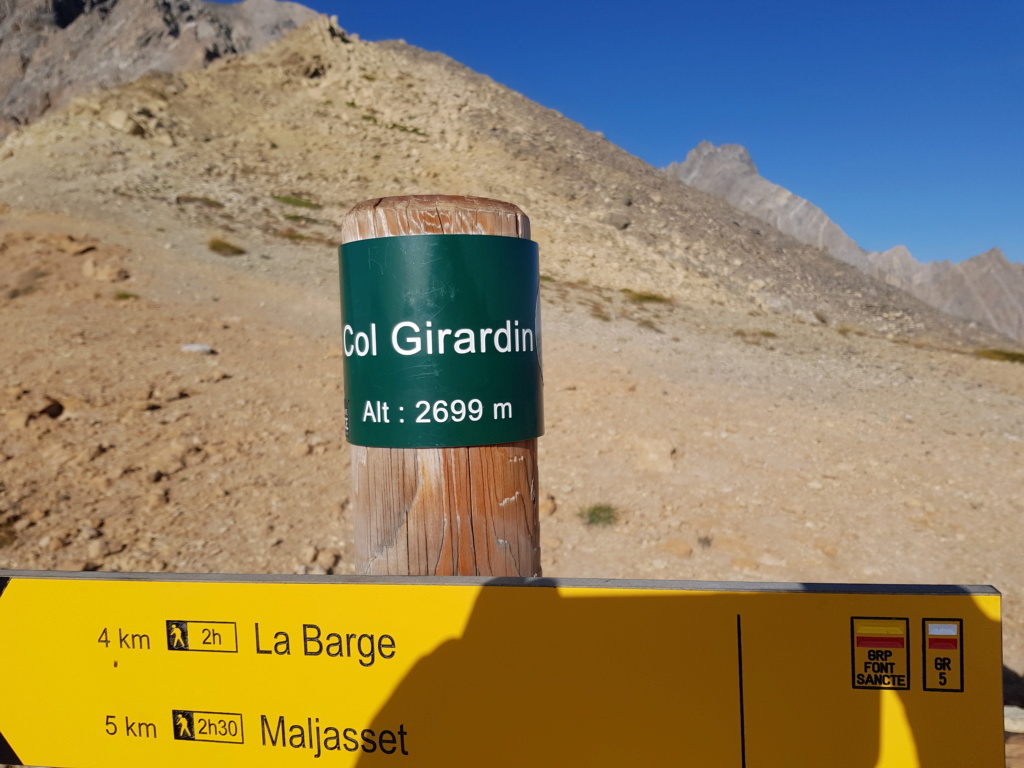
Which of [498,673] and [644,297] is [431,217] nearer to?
[498,673]

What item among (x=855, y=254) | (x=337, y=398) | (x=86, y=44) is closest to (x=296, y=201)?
(x=337, y=398)

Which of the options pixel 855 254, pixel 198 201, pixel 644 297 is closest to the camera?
pixel 198 201

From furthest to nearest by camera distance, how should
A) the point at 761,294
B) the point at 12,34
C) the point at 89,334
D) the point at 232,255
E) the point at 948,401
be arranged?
the point at 12,34
the point at 761,294
the point at 232,255
the point at 948,401
the point at 89,334

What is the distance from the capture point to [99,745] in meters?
1.82

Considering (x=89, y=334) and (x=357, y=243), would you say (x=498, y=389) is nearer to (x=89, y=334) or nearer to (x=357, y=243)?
(x=357, y=243)

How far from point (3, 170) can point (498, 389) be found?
824 inches

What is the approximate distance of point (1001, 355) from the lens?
53.7ft

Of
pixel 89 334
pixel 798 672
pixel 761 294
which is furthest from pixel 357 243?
pixel 761 294

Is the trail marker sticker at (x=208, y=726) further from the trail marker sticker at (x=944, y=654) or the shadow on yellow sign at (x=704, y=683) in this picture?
the trail marker sticker at (x=944, y=654)

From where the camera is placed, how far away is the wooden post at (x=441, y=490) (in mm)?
1740

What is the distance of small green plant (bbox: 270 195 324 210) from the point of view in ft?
62.9

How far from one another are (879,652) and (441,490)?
1.21 m

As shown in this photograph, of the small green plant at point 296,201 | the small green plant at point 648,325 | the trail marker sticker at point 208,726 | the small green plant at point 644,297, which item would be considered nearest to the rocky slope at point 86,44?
the small green plant at point 296,201

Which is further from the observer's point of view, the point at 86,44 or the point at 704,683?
the point at 86,44
